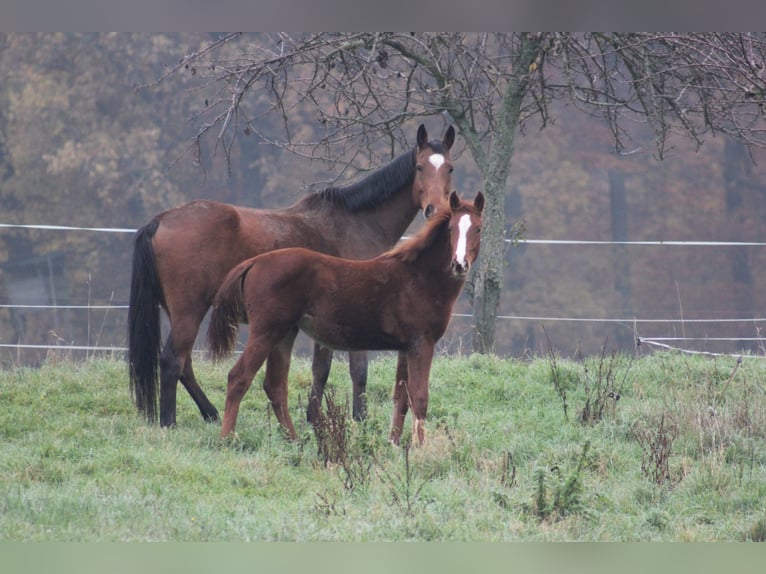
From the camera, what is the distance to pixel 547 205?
23.3 m

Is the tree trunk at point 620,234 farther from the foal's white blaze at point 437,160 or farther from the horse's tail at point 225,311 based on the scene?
the horse's tail at point 225,311

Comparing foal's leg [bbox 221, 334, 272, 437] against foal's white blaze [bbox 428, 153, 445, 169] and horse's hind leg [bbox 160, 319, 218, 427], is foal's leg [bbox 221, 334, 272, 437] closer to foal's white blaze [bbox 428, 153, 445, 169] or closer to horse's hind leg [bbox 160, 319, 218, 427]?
horse's hind leg [bbox 160, 319, 218, 427]

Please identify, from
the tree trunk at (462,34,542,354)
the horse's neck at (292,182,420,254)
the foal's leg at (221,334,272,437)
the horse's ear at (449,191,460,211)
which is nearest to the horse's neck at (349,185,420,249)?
the horse's neck at (292,182,420,254)

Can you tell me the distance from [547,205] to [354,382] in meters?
15.9

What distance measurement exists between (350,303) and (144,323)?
197cm

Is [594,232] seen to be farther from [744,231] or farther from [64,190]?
[64,190]

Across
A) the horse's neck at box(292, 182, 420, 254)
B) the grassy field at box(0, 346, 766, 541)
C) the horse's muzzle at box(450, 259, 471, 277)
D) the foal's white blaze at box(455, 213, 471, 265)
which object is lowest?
the grassy field at box(0, 346, 766, 541)

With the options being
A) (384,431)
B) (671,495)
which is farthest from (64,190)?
(671,495)

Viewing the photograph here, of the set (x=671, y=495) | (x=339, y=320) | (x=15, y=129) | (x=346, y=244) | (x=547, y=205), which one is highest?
(x=15, y=129)

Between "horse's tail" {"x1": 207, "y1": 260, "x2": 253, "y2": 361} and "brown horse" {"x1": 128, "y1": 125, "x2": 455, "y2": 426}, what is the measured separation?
33.1 inches

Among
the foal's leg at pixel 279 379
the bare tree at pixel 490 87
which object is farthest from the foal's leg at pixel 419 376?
the bare tree at pixel 490 87

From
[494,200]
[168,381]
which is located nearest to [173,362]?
[168,381]

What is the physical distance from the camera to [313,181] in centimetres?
2181

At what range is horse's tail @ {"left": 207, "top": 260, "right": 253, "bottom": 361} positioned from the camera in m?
6.98
